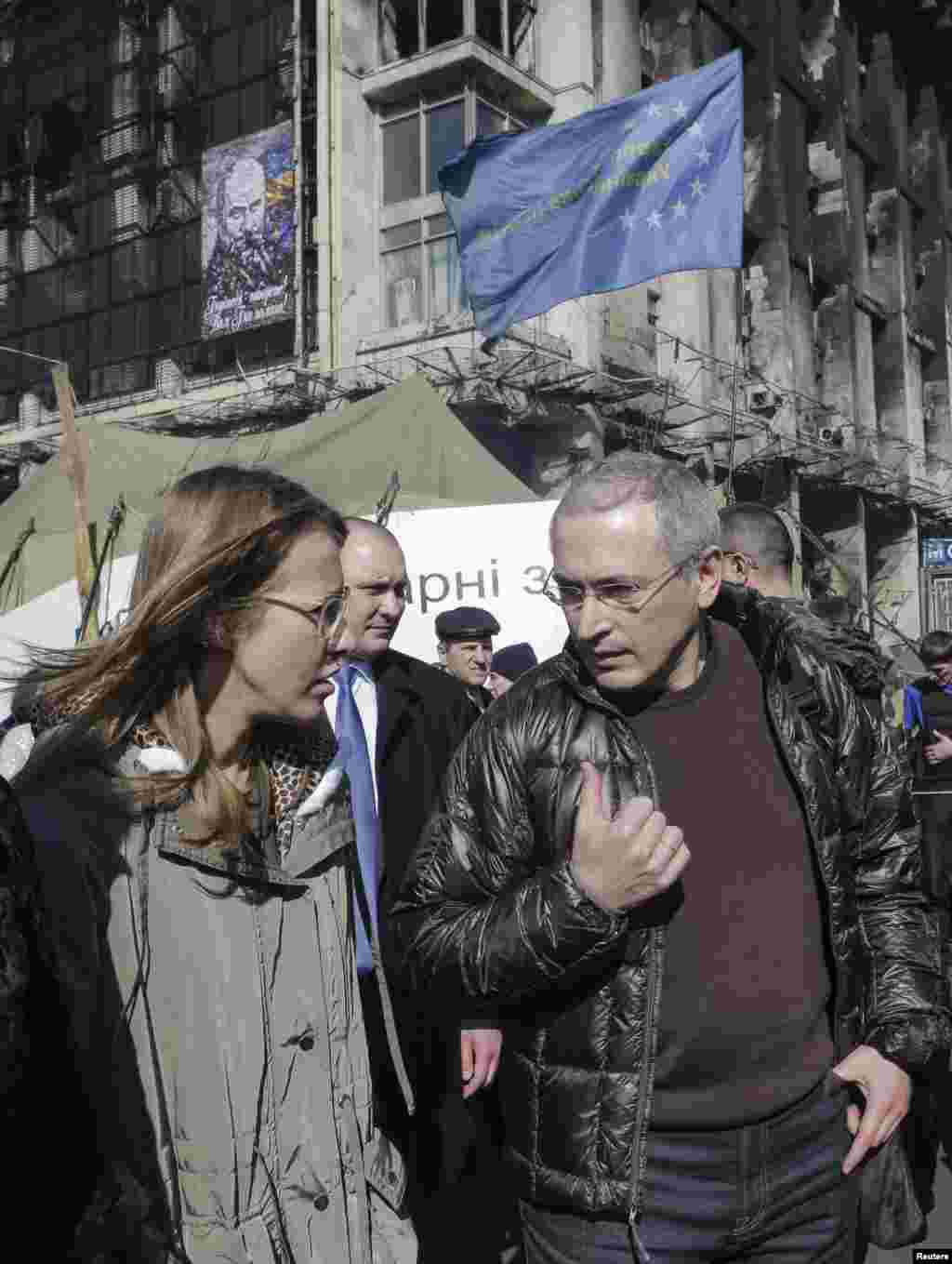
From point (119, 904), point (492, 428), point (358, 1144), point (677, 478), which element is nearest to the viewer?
point (119, 904)

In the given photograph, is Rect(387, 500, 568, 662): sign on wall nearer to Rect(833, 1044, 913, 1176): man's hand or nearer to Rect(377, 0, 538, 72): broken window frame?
Rect(833, 1044, 913, 1176): man's hand

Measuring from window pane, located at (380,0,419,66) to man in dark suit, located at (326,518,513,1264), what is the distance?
24989 mm

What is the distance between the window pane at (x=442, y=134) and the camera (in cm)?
2464

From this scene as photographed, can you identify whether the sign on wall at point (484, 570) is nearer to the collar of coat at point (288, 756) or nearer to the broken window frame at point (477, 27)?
the collar of coat at point (288, 756)

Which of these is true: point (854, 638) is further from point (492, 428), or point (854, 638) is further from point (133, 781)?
point (492, 428)

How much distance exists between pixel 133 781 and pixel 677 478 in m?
1.19

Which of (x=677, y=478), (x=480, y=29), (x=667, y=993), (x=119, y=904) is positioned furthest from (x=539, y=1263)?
(x=480, y=29)

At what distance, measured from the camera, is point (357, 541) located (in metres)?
4.07

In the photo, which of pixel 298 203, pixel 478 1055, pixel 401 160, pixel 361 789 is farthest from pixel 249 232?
pixel 478 1055

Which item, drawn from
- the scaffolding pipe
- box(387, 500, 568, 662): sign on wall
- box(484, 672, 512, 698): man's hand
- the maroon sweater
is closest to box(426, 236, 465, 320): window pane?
the scaffolding pipe

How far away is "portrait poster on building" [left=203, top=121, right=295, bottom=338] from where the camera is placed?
1091 inches

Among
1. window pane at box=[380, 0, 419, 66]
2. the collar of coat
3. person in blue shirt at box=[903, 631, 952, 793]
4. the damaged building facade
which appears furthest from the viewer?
window pane at box=[380, 0, 419, 66]

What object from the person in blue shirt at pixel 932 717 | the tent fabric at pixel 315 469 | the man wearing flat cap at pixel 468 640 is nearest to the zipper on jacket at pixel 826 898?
the man wearing flat cap at pixel 468 640

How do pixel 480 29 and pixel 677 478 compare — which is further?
pixel 480 29
